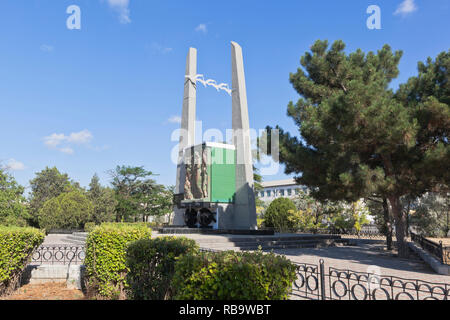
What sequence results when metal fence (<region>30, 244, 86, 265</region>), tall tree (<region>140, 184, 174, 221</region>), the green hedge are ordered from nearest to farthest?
the green hedge, metal fence (<region>30, 244, 86, 265</region>), tall tree (<region>140, 184, 174, 221</region>)

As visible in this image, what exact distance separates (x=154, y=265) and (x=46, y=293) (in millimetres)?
3745

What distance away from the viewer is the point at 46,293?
25.1 ft

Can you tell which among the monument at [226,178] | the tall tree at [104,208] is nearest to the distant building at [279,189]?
the tall tree at [104,208]

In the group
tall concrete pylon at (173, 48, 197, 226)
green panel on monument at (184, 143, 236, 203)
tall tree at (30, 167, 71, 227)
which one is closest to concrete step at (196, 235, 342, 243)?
green panel on monument at (184, 143, 236, 203)

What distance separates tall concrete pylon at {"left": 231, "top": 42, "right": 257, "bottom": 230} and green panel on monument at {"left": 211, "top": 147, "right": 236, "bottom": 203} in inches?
13.3

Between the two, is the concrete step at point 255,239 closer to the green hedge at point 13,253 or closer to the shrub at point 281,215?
the shrub at point 281,215

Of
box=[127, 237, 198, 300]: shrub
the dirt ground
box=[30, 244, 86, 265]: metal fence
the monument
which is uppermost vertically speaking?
the monument

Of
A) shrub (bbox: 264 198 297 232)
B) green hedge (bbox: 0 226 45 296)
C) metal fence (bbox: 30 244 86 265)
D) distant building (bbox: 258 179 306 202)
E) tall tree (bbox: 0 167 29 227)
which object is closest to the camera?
green hedge (bbox: 0 226 45 296)

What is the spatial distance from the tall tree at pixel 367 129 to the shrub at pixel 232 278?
682cm

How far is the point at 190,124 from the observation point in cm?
2431

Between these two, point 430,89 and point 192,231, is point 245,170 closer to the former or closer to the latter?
point 192,231

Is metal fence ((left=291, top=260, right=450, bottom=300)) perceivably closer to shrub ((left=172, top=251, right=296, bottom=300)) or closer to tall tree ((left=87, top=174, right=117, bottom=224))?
shrub ((left=172, top=251, right=296, bottom=300))

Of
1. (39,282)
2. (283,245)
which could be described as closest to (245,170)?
(283,245)

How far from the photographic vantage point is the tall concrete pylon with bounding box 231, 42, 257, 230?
68.0 feet
